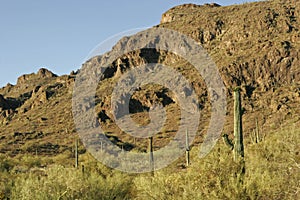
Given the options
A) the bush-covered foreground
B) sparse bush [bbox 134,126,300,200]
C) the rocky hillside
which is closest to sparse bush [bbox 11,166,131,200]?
the bush-covered foreground

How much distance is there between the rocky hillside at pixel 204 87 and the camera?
67.1 metres

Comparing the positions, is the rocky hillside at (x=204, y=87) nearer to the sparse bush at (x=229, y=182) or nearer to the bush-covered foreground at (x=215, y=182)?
the bush-covered foreground at (x=215, y=182)

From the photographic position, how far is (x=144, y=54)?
360 feet

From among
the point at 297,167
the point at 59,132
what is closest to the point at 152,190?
the point at 297,167

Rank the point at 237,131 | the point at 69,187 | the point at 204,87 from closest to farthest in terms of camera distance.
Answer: the point at 237,131 → the point at 69,187 → the point at 204,87

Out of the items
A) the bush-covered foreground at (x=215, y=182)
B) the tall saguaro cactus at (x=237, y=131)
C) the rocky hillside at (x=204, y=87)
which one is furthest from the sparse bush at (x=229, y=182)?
the rocky hillside at (x=204, y=87)

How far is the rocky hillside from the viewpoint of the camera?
6706 cm

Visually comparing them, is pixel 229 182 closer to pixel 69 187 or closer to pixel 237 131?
pixel 237 131

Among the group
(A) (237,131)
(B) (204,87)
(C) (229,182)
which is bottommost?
(C) (229,182)

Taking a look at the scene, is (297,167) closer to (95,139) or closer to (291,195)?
(291,195)

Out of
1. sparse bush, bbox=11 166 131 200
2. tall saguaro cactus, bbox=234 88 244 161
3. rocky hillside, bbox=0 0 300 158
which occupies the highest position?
rocky hillside, bbox=0 0 300 158

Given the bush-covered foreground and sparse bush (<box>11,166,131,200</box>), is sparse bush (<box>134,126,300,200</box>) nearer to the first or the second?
the bush-covered foreground

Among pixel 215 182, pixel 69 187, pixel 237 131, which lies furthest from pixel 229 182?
pixel 69 187

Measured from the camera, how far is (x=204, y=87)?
7975 cm
